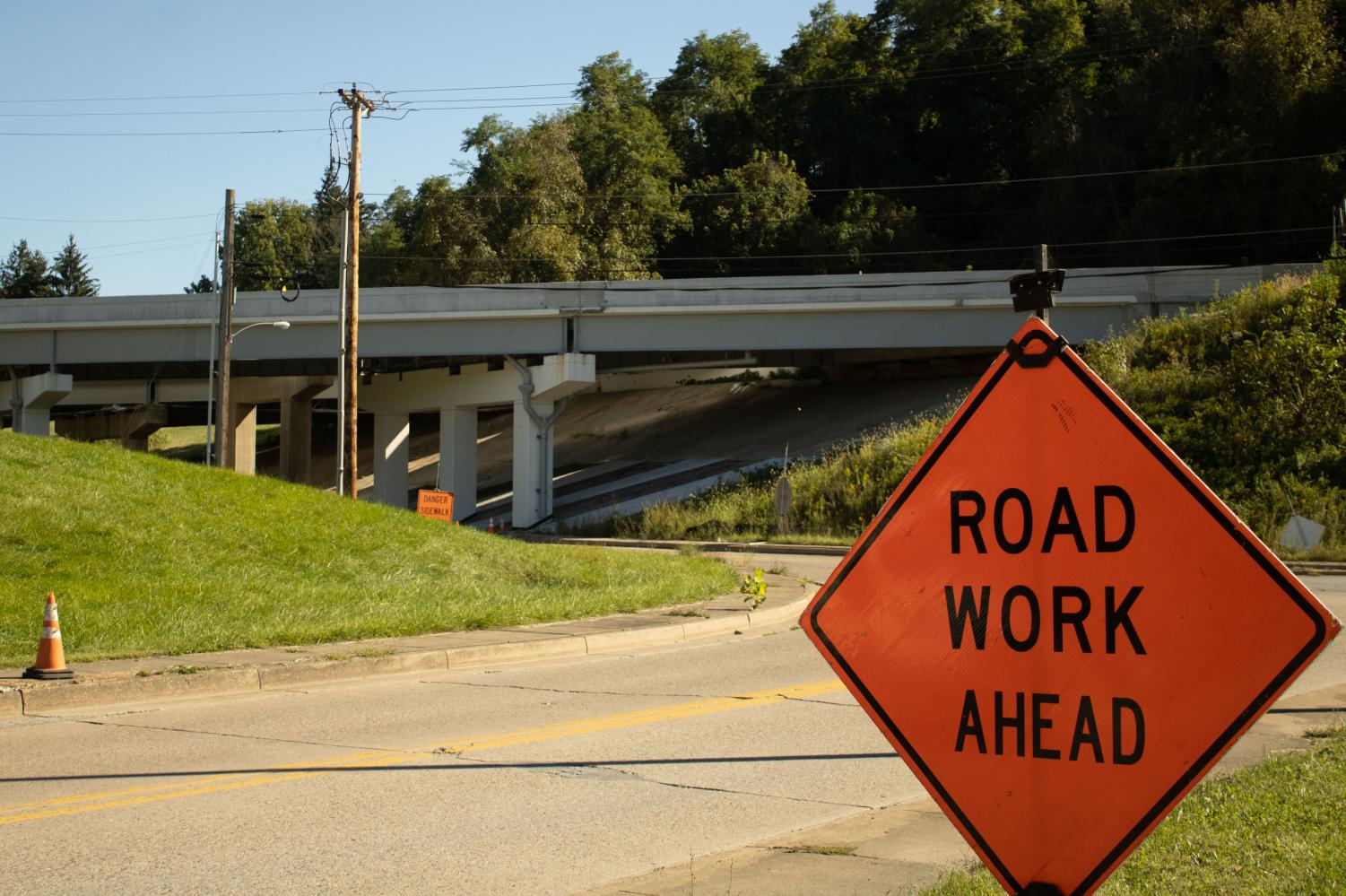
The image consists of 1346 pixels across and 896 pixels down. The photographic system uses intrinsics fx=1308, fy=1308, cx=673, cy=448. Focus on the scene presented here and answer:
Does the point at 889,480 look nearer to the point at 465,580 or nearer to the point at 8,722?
the point at 465,580

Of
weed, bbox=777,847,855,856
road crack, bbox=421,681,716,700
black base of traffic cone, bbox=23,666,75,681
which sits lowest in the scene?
road crack, bbox=421,681,716,700

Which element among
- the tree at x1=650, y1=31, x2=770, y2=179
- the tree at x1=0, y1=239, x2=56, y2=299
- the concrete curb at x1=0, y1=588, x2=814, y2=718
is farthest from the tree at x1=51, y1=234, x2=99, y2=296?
the concrete curb at x1=0, y1=588, x2=814, y2=718

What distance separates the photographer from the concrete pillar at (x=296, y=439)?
60.4 m

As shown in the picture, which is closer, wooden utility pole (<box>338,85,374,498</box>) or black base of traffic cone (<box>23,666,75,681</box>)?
black base of traffic cone (<box>23,666,75,681</box>)

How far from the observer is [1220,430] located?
102ft

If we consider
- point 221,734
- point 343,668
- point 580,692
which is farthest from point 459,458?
point 221,734

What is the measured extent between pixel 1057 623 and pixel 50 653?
9.48m

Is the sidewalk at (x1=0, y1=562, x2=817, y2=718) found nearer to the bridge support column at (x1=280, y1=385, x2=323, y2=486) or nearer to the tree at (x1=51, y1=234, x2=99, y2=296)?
the bridge support column at (x1=280, y1=385, x2=323, y2=486)

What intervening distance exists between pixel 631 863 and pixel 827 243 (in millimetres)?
64822

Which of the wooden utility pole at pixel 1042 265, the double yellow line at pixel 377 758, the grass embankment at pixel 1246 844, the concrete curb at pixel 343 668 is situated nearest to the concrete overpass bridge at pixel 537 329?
the concrete curb at pixel 343 668

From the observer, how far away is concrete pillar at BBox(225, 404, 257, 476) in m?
59.0

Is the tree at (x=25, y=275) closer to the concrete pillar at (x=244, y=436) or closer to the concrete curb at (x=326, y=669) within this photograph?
the concrete pillar at (x=244, y=436)

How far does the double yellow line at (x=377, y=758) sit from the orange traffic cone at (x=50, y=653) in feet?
10.9

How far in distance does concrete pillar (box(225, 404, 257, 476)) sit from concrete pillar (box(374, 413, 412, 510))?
344 inches
